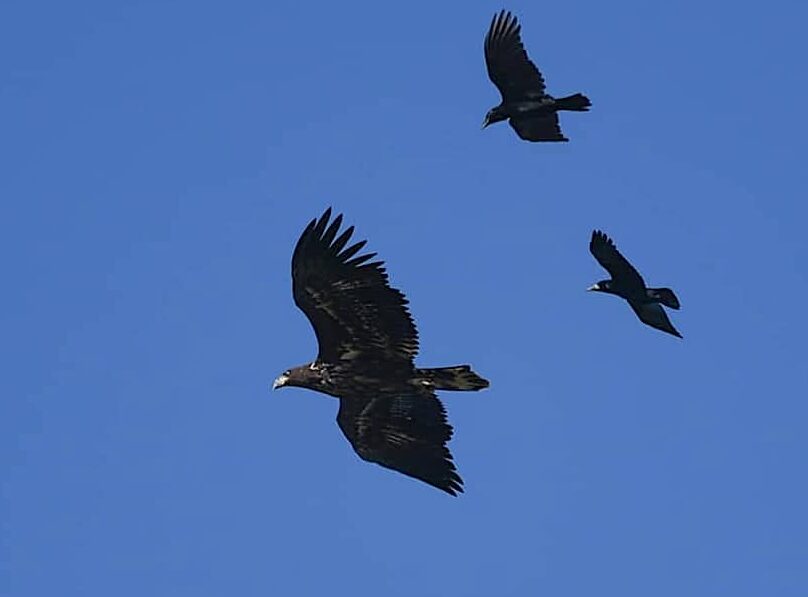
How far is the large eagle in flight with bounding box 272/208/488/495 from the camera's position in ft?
72.6

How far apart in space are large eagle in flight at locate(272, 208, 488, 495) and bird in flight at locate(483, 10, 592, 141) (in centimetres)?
756

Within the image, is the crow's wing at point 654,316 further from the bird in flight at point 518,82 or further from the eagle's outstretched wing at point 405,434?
the eagle's outstretched wing at point 405,434

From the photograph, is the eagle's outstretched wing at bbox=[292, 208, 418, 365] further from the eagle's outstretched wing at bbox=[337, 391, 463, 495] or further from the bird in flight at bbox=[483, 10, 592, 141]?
the bird in flight at bbox=[483, 10, 592, 141]

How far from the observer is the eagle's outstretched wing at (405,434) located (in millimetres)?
23969

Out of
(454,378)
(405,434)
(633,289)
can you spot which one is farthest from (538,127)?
(454,378)

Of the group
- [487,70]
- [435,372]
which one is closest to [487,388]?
[435,372]

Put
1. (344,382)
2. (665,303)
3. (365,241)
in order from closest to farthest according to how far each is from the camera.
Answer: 1. (365,241)
2. (344,382)
3. (665,303)

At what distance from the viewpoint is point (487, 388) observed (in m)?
22.8

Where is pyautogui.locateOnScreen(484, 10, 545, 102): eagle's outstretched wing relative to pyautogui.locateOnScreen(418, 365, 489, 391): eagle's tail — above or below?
above

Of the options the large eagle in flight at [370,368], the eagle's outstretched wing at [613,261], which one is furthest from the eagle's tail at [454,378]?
the eagle's outstretched wing at [613,261]

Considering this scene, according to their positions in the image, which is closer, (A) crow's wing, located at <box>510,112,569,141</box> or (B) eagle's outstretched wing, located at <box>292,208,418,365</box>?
→ (B) eagle's outstretched wing, located at <box>292,208,418,365</box>

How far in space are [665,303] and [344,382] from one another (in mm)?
7413

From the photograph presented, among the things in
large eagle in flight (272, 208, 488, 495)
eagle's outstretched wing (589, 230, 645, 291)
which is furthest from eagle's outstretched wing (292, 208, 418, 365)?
eagle's outstretched wing (589, 230, 645, 291)

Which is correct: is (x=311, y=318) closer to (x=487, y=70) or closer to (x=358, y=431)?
(x=358, y=431)
